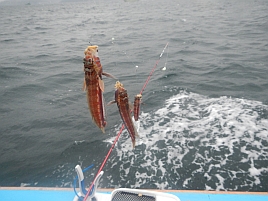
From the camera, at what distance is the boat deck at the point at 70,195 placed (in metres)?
5.75

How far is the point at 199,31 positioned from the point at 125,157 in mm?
26934

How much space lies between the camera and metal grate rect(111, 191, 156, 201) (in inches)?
188

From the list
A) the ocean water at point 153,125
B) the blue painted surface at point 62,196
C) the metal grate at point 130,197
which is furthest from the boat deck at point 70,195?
the ocean water at point 153,125

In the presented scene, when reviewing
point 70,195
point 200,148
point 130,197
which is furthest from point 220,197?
point 70,195

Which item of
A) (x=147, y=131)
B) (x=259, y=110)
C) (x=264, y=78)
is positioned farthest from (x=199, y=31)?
(x=147, y=131)

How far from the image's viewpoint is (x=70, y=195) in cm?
593

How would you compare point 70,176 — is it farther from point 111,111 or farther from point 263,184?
point 263,184

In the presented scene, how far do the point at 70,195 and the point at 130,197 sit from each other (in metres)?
1.95

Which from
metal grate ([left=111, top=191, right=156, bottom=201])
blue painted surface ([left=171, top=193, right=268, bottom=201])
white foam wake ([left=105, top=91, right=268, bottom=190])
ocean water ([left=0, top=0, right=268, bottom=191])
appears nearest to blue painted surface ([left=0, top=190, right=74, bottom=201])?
metal grate ([left=111, top=191, right=156, bottom=201])

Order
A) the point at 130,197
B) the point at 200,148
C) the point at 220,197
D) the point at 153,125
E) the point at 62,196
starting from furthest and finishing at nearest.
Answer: the point at 153,125
the point at 200,148
the point at 62,196
the point at 220,197
the point at 130,197

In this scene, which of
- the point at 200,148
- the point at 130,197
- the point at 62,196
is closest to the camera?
the point at 130,197

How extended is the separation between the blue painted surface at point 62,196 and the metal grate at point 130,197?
55.0 inches

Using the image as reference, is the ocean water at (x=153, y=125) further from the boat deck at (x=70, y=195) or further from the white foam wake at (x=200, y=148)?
the boat deck at (x=70, y=195)

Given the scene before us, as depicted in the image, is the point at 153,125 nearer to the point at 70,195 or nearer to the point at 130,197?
the point at 70,195
